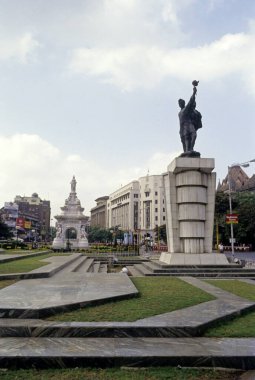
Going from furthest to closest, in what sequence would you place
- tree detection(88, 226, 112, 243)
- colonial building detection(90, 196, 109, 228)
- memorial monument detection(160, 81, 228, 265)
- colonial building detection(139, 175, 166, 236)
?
colonial building detection(90, 196, 109, 228) → tree detection(88, 226, 112, 243) → colonial building detection(139, 175, 166, 236) → memorial monument detection(160, 81, 228, 265)

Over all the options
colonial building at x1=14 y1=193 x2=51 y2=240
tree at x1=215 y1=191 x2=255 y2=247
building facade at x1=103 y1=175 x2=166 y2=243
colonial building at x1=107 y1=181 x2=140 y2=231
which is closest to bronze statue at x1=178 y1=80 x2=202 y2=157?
tree at x1=215 y1=191 x2=255 y2=247

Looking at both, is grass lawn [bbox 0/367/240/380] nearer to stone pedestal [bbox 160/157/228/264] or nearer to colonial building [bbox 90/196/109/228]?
stone pedestal [bbox 160/157/228/264]

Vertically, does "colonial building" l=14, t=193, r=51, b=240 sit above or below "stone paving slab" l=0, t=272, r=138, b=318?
above

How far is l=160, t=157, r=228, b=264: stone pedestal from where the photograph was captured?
1872 centimetres

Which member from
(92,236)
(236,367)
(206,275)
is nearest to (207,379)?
(236,367)

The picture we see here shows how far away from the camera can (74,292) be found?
877 centimetres

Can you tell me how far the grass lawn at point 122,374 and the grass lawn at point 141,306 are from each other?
1520mm

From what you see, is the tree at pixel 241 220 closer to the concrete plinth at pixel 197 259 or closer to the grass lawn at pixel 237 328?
the concrete plinth at pixel 197 259

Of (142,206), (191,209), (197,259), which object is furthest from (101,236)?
(197,259)

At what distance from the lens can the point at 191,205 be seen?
18797mm

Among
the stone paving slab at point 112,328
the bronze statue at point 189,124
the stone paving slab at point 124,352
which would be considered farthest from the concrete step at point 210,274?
the stone paving slab at point 124,352

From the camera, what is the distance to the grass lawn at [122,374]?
14.8ft

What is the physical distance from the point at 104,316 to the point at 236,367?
258cm

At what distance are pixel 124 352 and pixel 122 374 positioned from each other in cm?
43
